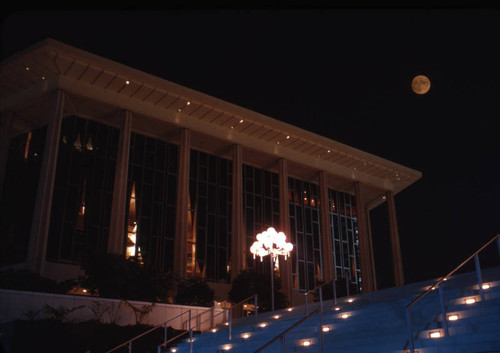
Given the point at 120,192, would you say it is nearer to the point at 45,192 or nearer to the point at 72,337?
the point at 45,192

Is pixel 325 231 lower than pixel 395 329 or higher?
higher

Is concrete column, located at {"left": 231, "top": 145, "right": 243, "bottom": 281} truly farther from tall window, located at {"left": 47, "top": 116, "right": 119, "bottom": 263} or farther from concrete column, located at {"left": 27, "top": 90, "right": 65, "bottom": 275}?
concrete column, located at {"left": 27, "top": 90, "right": 65, "bottom": 275}

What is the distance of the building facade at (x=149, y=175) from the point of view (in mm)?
30281

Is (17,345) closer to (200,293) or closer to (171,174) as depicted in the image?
(200,293)

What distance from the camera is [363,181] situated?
4531 centimetres

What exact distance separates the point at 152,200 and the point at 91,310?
538 inches

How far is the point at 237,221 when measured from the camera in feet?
119

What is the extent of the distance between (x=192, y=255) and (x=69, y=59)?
1359cm

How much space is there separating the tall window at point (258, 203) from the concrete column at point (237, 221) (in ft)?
3.23

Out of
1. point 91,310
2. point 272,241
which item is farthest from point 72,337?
point 272,241

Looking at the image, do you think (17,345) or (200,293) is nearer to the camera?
(17,345)

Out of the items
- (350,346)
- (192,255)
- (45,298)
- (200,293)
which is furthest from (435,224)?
(350,346)

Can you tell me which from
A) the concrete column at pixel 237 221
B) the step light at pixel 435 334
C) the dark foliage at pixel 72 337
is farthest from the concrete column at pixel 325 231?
the step light at pixel 435 334

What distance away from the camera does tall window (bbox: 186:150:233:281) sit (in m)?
35.1
